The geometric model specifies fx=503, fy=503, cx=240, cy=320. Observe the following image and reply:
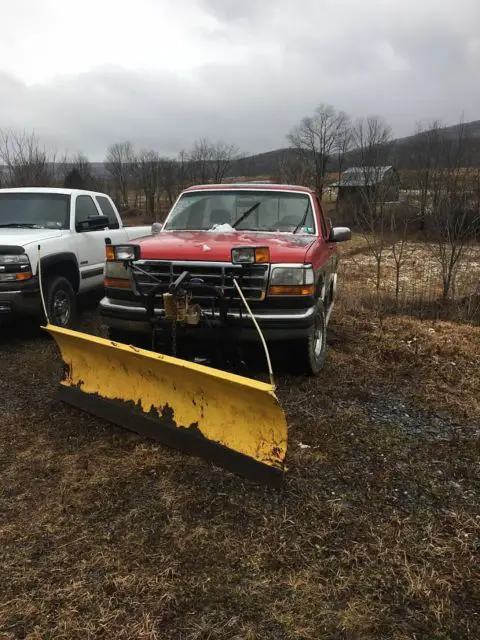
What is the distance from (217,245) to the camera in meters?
4.64

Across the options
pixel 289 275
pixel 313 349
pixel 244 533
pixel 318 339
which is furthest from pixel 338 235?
pixel 244 533

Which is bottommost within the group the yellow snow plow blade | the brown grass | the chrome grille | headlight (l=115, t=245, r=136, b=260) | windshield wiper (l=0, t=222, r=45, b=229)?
the brown grass

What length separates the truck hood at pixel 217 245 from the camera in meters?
4.49

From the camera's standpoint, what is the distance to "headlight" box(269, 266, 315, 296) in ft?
→ 14.6

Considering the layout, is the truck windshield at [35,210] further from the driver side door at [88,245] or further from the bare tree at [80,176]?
the bare tree at [80,176]

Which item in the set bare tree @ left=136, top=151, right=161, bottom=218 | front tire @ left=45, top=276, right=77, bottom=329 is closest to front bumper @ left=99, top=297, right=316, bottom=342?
front tire @ left=45, top=276, right=77, bottom=329

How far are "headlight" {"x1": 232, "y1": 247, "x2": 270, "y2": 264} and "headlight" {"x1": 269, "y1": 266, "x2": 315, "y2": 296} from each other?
0.26 m

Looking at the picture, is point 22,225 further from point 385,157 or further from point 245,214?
point 385,157

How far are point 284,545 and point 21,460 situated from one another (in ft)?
6.59

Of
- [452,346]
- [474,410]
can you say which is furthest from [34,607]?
[452,346]

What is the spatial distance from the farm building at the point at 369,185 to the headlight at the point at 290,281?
10641mm

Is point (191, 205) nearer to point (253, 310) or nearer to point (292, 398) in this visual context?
point (253, 310)

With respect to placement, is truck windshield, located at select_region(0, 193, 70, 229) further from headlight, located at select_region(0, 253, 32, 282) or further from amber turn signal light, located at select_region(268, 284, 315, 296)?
amber turn signal light, located at select_region(268, 284, 315, 296)

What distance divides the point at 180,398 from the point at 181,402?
0.10 ft
